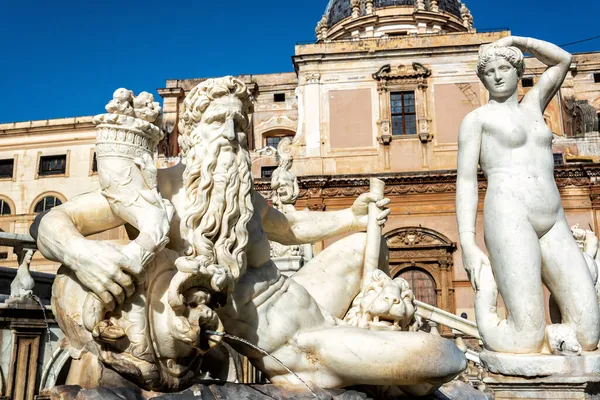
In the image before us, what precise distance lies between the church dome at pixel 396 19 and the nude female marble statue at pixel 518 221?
2705 centimetres

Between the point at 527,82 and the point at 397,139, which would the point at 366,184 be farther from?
the point at 527,82

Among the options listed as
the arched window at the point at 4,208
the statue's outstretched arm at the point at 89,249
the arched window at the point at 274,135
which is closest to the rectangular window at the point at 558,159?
the arched window at the point at 274,135

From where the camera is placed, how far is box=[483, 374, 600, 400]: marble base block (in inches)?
111

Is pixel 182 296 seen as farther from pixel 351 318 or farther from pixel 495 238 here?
pixel 495 238

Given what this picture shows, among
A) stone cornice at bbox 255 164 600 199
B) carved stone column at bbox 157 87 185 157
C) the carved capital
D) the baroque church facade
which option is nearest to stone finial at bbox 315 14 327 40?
the baroque church facade

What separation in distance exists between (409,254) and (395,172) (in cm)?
317

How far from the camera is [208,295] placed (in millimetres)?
2031

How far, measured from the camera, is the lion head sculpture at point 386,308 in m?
2.44

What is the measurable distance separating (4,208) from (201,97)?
3085 centimetres

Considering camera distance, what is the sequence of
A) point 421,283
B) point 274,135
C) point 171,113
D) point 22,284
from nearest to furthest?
point 22,284 → point 421,283 → point 171,113 → point 274,135

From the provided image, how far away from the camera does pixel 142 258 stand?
192 cm

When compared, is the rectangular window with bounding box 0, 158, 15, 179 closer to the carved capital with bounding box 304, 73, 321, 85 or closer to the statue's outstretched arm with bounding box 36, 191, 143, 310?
the carved capital with bounding box 304, 73, 321, 85

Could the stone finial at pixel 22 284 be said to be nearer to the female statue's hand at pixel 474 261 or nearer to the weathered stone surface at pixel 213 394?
the weathered stone surface at pixel 213 394

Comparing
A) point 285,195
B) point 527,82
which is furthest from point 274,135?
point 285,195
